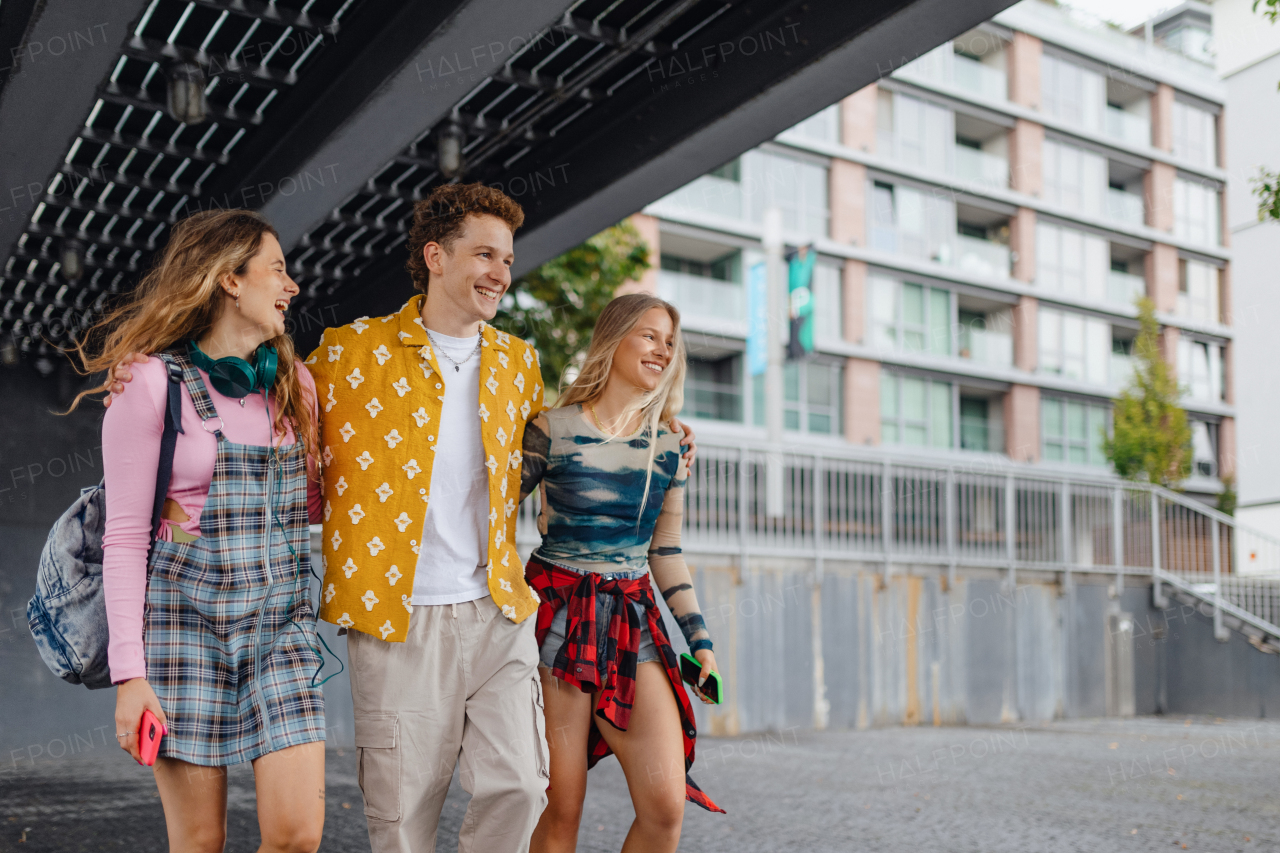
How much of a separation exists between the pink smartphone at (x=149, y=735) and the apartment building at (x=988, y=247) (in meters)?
26.9

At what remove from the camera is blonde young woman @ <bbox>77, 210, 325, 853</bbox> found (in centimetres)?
251

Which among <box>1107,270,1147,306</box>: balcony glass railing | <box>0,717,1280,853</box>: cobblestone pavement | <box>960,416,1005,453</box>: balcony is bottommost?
<box>0,717,1280,853</box>: cobblestone pavement

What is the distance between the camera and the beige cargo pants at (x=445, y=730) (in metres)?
2.89

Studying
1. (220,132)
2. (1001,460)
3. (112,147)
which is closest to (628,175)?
(220,132)

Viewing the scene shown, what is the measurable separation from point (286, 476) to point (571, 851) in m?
1.37

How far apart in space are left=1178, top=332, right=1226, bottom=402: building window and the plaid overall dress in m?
41.4

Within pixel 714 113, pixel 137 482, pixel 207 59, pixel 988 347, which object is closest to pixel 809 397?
pixel 988 347

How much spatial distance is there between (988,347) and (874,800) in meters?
29.7

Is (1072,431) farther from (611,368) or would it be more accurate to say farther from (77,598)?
(77,598)

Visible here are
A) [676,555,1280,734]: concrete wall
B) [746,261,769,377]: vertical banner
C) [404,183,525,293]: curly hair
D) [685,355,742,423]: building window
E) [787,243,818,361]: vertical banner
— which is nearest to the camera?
[404,183,525,293]: curly hair

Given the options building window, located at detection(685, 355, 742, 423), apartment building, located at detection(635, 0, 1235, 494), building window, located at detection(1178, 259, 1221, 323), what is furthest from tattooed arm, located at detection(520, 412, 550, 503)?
building window, located at detection(1178, 259, 1221, 323)

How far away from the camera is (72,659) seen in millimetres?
2529

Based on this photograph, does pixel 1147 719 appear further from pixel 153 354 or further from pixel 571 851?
pixel 153 354

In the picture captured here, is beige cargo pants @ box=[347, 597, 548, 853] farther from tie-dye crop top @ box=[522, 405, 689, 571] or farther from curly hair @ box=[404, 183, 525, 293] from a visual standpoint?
curly hair @ box=[404, 183, 525, 293]
